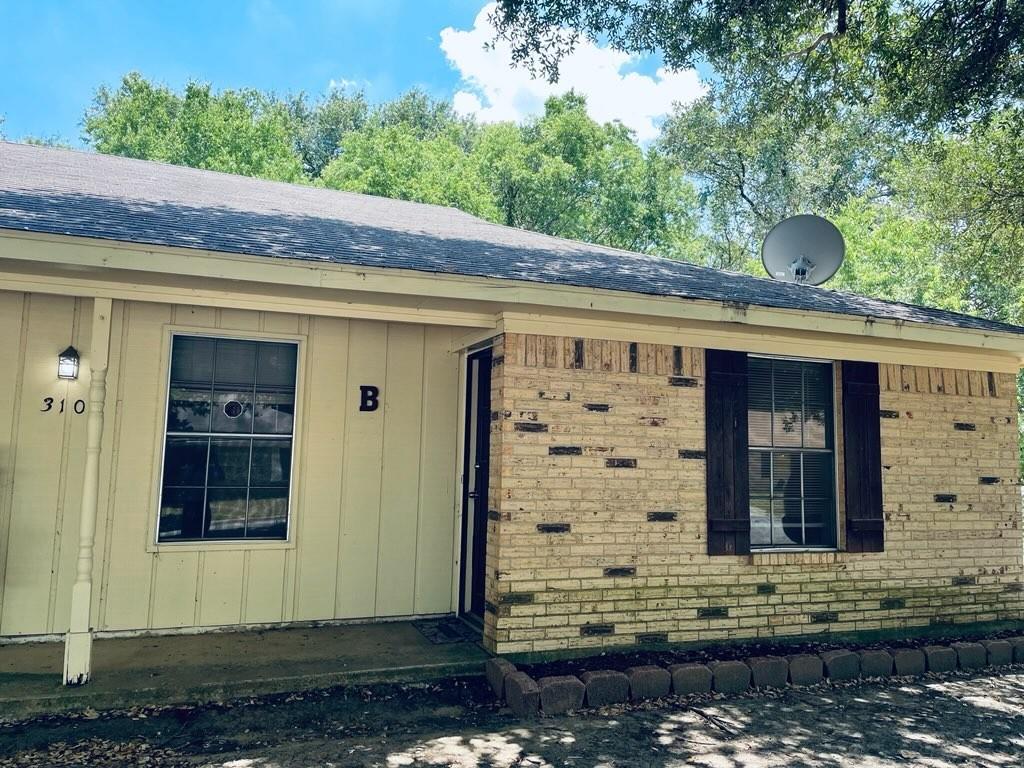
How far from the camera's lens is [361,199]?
8773 mm

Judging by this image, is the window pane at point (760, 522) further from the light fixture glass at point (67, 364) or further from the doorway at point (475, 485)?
the light fixture glass at point (67, 364)

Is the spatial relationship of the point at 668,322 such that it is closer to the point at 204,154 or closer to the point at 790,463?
the point at 790,463

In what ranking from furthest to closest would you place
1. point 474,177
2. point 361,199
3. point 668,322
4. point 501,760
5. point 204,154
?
point 474,177 → point 204,154 → point 361,199 → point 668,322 → point 501,760

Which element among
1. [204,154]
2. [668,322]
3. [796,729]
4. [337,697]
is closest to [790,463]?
[668,322]

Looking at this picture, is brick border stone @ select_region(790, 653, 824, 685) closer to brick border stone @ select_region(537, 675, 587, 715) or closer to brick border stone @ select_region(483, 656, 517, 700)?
brick border stone @ select_region(537, 675, 587, 715)

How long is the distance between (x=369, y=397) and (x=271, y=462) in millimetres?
892

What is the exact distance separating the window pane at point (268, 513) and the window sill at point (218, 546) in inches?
2.5

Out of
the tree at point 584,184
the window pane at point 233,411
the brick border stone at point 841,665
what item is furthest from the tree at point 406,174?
the brick border stone at point 841,665

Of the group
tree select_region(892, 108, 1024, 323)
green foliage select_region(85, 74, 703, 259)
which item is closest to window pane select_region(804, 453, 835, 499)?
tree select_region(892, 108, 1024, 323)

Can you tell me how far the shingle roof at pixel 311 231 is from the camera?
4406 millimetres

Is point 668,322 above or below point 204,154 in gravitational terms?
below

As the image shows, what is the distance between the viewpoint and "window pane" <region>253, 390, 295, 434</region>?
5496 millimetres

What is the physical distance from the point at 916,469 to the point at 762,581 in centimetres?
175

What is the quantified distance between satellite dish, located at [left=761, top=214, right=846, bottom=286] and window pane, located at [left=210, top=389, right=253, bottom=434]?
5535 millimetres
